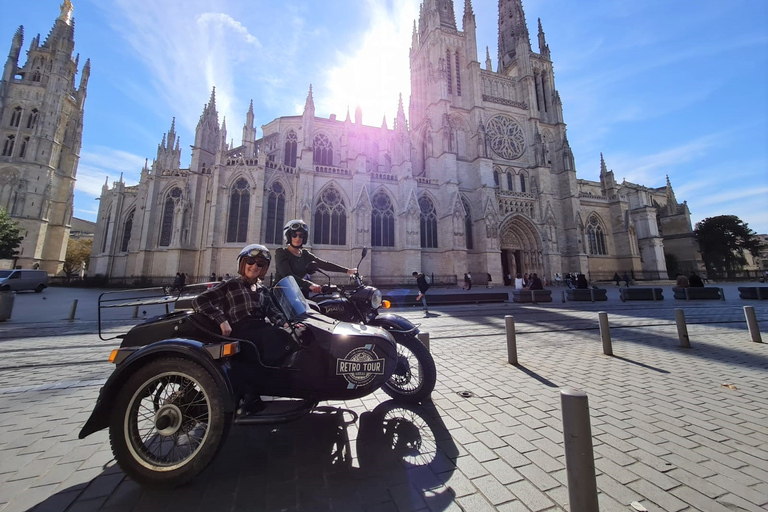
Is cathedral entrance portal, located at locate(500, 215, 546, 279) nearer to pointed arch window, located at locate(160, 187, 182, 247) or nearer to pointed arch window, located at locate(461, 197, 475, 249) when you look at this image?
pointed arch window, located at locate(461, 197, 475, 249)

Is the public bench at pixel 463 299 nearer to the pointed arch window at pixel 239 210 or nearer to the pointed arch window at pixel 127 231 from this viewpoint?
the pointed arch window at pixel 239 210

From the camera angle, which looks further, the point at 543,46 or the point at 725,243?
the point at 725,243

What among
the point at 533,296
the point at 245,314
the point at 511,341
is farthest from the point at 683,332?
the point at 533,296

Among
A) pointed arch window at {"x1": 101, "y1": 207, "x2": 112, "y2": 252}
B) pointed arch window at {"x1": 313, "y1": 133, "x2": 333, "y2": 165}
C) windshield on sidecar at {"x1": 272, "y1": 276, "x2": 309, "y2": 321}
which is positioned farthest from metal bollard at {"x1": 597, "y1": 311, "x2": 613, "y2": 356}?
pointed arch window at {"x1": 101, "y1": 207, "x2": 112, "y2": 252}

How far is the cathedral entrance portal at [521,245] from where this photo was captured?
90.5ft

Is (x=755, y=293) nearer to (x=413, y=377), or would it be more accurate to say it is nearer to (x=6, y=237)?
(x=413, y=377)

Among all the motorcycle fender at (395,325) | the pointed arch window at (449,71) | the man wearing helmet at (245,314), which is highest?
the pointed arch window at (449,71)

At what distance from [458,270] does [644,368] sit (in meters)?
20.5

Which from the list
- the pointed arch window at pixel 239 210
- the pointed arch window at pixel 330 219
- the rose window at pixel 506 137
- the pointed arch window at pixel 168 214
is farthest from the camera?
the rose window at pixel 506 137

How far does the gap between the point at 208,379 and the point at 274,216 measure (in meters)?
22.3

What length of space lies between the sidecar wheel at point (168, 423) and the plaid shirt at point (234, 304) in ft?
1.42

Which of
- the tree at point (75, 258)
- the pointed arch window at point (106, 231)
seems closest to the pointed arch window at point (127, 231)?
the pointed arch window at point (106, 231)

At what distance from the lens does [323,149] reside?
29.7 metres

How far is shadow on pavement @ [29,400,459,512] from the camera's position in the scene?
171cm
